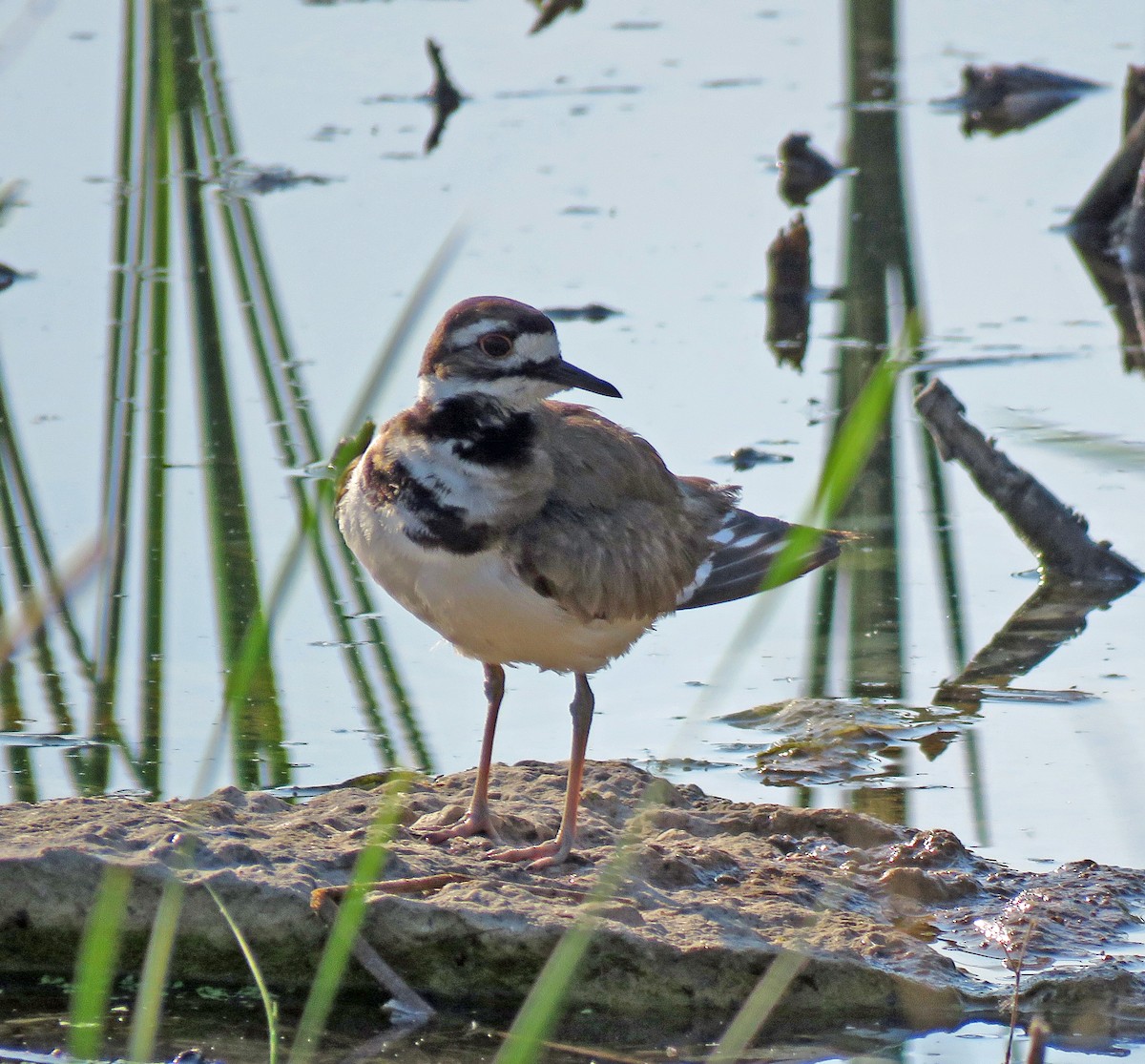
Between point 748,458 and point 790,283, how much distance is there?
199 cm

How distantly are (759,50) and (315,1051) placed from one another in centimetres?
988

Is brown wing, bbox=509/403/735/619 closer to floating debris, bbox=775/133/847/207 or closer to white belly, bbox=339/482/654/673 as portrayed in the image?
white belly, bbox=339/482/654/673

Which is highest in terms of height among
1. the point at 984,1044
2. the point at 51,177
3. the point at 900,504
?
the point at 51,177

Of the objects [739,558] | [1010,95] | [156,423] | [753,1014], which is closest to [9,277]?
[156,423]

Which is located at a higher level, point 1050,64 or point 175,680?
point 1050,64

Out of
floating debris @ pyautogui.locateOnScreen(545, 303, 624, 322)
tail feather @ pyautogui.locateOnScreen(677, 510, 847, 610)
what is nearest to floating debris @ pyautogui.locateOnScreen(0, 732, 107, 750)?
tail feather @ pyautogui.locateOnScreen(677, 510, 847, 610)

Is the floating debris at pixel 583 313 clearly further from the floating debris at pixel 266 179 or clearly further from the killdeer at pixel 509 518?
the killdeer at pixel 509 518

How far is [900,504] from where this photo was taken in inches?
289

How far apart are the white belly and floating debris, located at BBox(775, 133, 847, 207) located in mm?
6025

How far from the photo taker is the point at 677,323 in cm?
894

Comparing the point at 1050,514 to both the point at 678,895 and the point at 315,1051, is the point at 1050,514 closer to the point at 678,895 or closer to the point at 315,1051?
the point at 678,895

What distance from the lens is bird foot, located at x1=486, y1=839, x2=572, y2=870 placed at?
16.0 ft

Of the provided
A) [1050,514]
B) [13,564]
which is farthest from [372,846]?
[1050,514]

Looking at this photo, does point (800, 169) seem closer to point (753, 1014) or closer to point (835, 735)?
point (835, 735)
